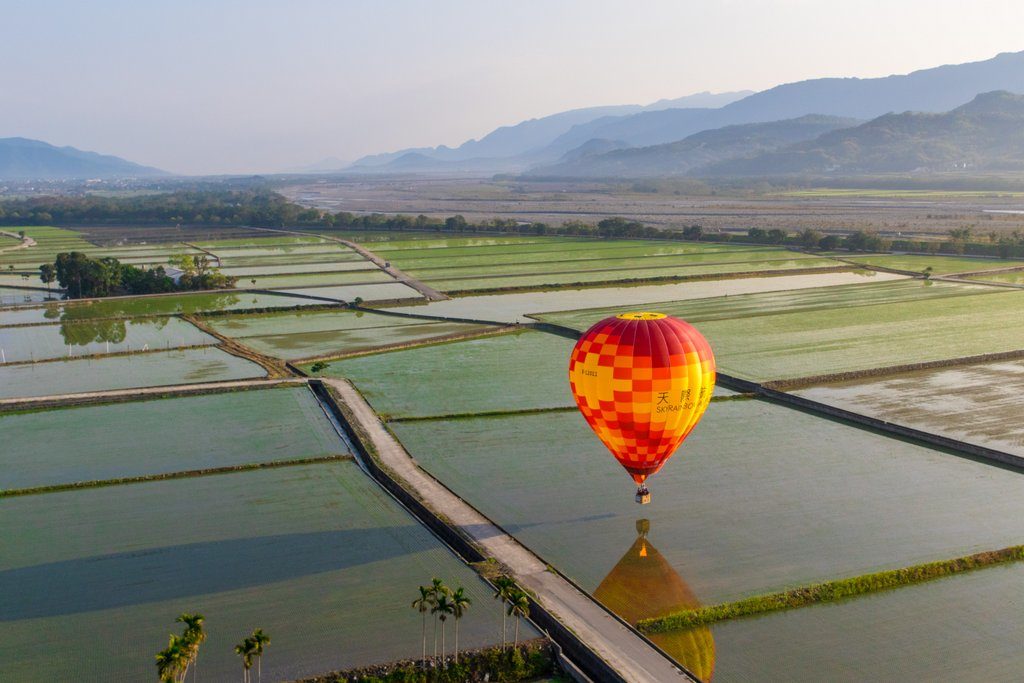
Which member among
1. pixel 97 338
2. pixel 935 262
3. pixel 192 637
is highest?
pixel 935 262

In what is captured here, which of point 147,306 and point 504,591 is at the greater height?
point 147,306

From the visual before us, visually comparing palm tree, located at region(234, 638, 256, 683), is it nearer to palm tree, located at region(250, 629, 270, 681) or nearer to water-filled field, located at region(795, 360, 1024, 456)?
palm tree, located at region(250, 629, 270, 681)

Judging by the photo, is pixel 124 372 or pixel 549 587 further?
pixel 124 372

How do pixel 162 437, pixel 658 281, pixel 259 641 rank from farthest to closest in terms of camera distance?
pixel 658 281 < pixel 162 437 < pixel 259 641

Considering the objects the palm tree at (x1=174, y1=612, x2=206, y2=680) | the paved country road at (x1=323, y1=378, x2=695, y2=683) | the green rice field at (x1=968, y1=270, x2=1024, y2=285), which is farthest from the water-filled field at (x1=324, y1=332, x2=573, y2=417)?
the green rice field at (x1=968, y1=270, x2=1024, y2=285)

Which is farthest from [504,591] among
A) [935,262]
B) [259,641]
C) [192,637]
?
[935,262]

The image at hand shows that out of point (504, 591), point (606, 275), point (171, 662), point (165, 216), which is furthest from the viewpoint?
point (165, 216)

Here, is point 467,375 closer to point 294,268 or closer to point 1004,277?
point 294,268
